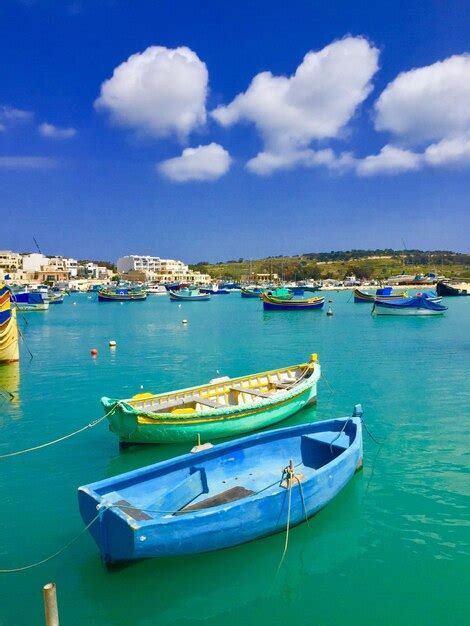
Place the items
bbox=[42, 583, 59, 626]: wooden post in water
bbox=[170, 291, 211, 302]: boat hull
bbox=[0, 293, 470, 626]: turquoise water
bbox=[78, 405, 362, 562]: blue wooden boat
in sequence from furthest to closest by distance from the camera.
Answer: bbox=[170, 291, 211, 302]: boat hull < bbox=[78, 405, 362, 562]: blue wooden boat < bbox=[0, 293, 470, 626]: turquoise water < bbox=[42, 583, 59, 626]: wooden post in water

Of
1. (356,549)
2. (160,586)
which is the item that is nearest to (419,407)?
(356,549)

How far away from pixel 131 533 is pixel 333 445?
602cm

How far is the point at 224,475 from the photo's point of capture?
450 inches

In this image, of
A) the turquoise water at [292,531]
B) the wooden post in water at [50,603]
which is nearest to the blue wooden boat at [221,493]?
the turquoise water at [292,531]

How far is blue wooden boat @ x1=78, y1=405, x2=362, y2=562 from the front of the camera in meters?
8.34

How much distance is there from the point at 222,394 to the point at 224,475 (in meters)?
7.32

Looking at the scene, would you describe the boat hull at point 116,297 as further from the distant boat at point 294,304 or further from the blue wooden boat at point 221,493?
the blue wooden boat at point 221,493

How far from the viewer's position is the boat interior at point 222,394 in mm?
16312

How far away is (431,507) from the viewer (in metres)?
11.4

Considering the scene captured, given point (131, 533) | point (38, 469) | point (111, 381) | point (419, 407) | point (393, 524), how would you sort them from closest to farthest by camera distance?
point (131, 533), point (393, 524), point (38, 469), point (419, 407), point (111, 381)

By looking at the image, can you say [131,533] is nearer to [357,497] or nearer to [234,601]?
[234,601]

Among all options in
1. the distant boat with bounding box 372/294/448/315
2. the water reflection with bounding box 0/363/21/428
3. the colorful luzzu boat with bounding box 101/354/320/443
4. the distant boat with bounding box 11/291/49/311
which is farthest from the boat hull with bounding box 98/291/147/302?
the colorful luzzu boat with bounding box 101/354/320/443

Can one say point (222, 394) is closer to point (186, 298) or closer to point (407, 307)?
point (407, 307)

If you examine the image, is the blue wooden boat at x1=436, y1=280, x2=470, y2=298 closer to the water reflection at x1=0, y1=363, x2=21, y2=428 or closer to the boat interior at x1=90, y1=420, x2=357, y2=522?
the water reflection at x1=0, y1=363, x2=21, y2=428
